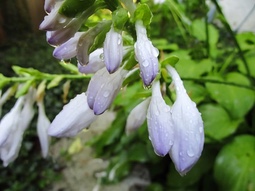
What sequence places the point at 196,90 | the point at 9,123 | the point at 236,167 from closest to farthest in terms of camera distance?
the point at 9,123 → the point at 236,167 → the point at 196,90

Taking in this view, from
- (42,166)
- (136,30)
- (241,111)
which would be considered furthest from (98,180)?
(136,30)

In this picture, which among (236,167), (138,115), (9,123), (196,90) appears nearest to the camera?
(138,115)

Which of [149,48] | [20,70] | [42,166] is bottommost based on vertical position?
[42,166]

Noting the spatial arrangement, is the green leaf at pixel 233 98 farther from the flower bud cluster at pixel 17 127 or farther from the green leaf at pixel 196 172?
the flower bud cluster at pixel 17 127

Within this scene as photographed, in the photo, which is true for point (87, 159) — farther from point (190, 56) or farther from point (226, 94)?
point (226, 94)

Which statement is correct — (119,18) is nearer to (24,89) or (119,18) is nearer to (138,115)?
(138,115)

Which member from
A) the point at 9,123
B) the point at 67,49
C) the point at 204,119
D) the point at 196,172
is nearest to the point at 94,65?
the point at 67,49

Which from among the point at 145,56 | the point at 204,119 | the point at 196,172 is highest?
the point at 145,56

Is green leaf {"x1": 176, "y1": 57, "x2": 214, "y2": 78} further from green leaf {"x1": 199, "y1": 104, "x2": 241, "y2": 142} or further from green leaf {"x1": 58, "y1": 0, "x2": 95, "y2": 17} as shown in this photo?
green leaf {"x1": 58, "y1": 0, "x2": 95, "y2": 17}
